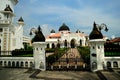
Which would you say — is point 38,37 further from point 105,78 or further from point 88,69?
point 105,78

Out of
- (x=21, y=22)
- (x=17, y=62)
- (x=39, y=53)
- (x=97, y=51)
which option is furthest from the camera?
(x=21, y=22)

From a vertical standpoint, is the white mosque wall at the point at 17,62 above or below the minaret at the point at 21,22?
below

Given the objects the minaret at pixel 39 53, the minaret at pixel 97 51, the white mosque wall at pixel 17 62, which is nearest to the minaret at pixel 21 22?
the white mosque wall at pixel 17 62

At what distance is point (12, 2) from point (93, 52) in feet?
87.7

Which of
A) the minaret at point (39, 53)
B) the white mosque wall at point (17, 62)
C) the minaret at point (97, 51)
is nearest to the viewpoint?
the minaret at point (97, 51)

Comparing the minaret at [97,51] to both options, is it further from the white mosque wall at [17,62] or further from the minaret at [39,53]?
the white mosque wall at [17,62]

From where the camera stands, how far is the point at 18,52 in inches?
963

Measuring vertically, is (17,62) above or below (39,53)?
below

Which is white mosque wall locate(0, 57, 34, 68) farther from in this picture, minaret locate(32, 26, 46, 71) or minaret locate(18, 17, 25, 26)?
minaret locate(18, 17, 25, 26)

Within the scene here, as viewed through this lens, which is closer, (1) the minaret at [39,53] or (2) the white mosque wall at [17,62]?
(1) the minaret at [39,53]

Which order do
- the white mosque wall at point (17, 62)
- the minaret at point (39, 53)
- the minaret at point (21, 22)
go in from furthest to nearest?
the minaret at point (21, 22), the white mosque wall at point (17, 62), the minaret at point (39, 53)

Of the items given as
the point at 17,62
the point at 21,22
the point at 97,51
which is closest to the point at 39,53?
the point at 17,62

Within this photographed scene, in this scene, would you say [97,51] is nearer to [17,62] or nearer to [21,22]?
[17,62]

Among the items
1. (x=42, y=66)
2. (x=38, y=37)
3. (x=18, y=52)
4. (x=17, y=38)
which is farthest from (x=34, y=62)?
(x=17, y=38)
